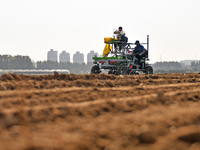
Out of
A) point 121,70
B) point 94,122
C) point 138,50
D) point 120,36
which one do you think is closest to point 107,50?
point 120,36

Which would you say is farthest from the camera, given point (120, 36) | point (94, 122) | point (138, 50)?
point (138, 50)

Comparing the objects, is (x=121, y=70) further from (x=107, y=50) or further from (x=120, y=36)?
(x=120, y=36)

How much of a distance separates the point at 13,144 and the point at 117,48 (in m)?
14.2

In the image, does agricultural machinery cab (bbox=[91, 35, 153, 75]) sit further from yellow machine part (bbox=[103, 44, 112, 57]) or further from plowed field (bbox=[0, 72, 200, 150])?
plowed field (bbox=[0, 72, 200, 150])

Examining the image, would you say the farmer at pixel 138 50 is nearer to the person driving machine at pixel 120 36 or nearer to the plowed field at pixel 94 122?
the person driving machine at pixel 120 36

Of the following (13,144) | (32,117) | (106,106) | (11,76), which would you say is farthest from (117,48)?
(13,144)

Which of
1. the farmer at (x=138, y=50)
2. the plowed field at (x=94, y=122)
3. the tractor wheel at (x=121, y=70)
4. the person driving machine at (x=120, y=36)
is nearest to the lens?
the plowed field at (x=94, y=122)

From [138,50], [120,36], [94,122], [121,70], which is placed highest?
[120,36]

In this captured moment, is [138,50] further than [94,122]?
Yes

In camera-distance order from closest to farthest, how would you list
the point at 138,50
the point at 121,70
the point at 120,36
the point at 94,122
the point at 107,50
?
the point at 94,122 < the point at 121,70 < the point at 120,36 < the point at 138,50 < the point at 107,50

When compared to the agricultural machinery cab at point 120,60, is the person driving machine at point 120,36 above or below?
above

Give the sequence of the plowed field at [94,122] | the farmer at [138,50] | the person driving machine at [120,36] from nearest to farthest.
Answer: the plowed field at [94,122] < the person driving machine at [120,36] < the farmer at [138,50]

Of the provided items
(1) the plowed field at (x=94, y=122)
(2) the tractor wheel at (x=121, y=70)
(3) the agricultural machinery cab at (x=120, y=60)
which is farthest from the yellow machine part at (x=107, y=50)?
(1) the plowed field at (x=94, y=122)

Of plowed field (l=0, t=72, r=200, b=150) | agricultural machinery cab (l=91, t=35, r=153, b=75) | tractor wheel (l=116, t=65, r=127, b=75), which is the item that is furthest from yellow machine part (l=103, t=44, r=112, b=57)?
plowed field (l=0, t=72, r=200, b=150)
